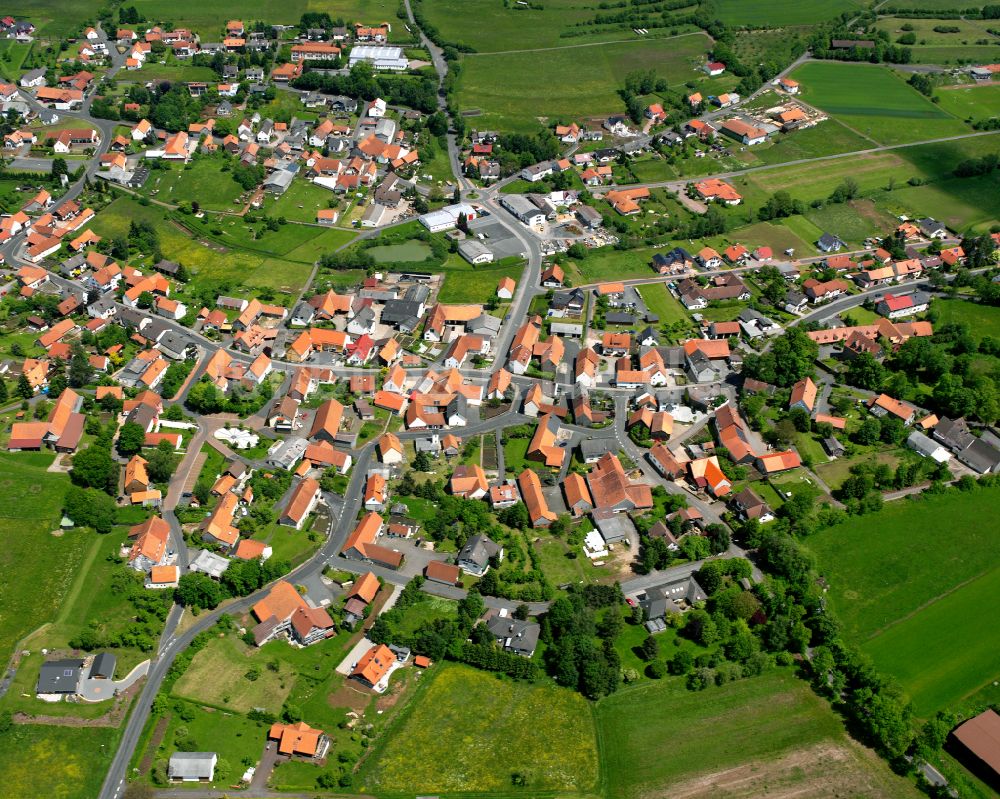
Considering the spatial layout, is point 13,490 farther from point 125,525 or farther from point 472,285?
point 472,285

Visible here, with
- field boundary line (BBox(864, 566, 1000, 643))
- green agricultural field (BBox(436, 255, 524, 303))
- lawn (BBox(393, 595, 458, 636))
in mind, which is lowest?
lawn (BBox(393, 595, 458, 636))

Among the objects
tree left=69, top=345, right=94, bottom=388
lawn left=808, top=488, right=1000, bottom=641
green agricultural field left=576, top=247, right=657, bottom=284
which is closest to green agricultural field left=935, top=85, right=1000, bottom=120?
green agricultural field left=576, top=247, right=657, bottom=284

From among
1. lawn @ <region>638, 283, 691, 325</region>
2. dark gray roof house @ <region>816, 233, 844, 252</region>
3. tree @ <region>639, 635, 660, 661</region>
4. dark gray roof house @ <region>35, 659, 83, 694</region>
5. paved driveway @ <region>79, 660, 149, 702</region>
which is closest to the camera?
dark gray roof house @ <region>35, 659, 83, 694</region>

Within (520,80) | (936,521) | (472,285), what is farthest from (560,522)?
(520,80)

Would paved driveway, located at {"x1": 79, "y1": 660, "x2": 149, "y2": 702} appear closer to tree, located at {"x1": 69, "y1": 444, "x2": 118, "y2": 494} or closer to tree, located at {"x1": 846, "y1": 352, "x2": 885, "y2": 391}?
tree, located at {"x1": 69, "y1": 444, "x2": 118, "y2": 494}

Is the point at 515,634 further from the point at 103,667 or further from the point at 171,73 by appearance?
the point at 171,73

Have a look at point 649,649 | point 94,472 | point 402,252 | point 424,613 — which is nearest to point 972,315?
point 649,649
